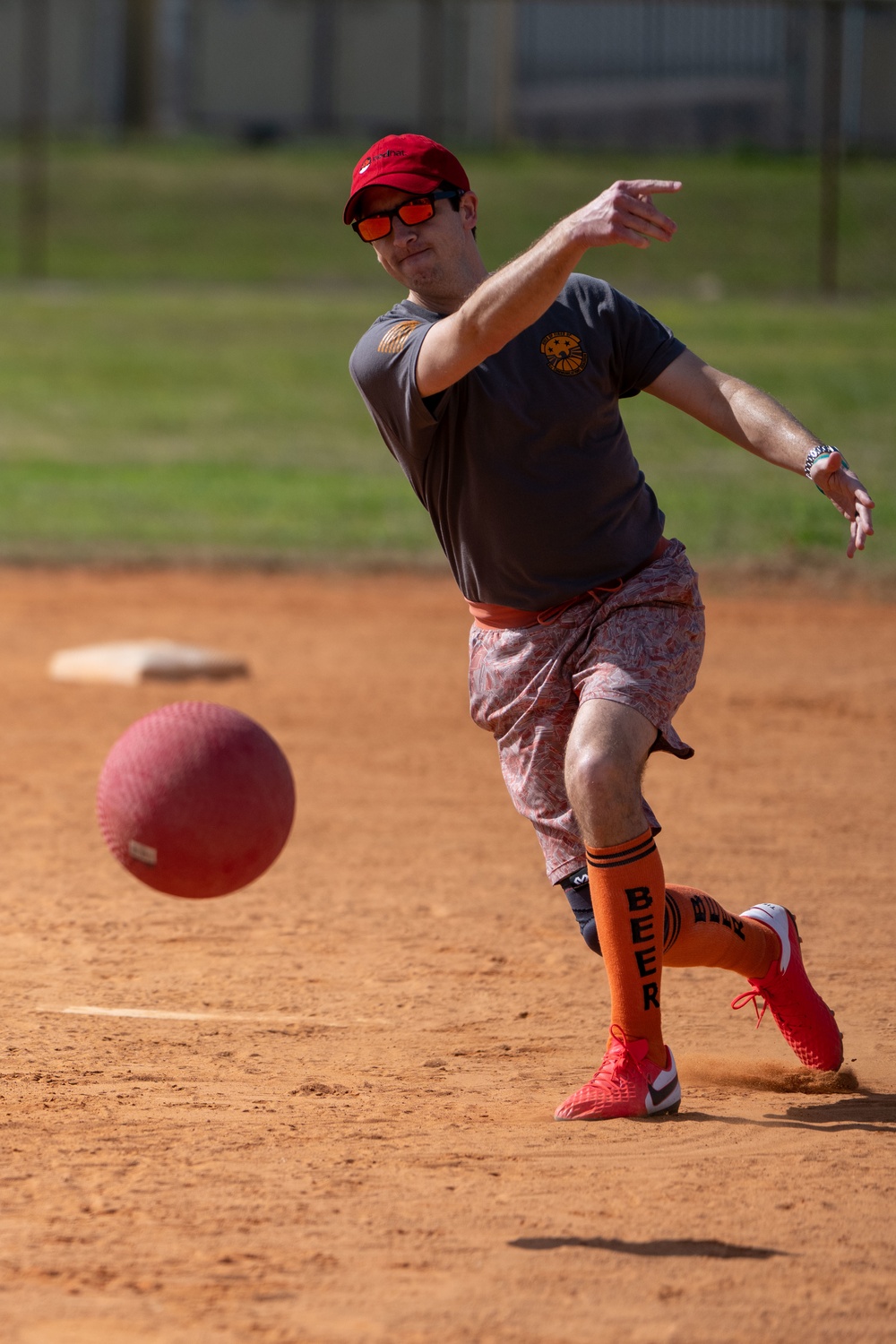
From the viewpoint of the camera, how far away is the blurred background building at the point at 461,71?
30.7 metres

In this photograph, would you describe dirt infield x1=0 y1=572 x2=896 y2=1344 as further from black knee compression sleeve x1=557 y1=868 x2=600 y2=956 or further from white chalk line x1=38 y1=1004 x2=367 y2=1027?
black knee compression sleeve x1=557 y1=868 x2=600 y2=956

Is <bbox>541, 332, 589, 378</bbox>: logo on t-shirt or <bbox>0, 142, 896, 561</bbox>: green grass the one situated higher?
<bbox>541, 332, 589, 378</bbox>: logo on t-shirt

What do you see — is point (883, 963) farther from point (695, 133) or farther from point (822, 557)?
point (695, 133)

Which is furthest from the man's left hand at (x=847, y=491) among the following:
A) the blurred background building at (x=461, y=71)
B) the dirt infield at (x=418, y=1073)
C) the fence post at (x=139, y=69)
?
the fence post at (x=139, y=69)

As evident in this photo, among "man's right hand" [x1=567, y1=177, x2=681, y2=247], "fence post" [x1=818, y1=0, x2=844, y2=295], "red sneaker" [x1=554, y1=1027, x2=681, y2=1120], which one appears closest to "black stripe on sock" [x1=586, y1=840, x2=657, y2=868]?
"red sneaker" [x1=554, y1=1027, x2=681, y2=1120]

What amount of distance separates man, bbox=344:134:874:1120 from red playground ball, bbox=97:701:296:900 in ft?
2.04

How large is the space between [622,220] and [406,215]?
705mm

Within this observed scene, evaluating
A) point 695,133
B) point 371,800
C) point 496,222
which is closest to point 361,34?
point 695,133

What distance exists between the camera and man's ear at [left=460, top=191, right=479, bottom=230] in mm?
4391

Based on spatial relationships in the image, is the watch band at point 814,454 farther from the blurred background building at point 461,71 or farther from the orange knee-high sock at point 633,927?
the blurred background building at point 461,71

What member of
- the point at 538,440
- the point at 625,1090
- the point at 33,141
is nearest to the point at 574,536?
the point at 538,440

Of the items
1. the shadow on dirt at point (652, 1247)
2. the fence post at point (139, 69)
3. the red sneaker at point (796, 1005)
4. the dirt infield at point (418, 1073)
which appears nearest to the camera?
the dirt infield at point (418, 1073)

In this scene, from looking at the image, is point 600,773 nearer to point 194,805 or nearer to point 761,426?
point 761,426

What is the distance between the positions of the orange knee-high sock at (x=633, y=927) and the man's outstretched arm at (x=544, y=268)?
3.96ft
